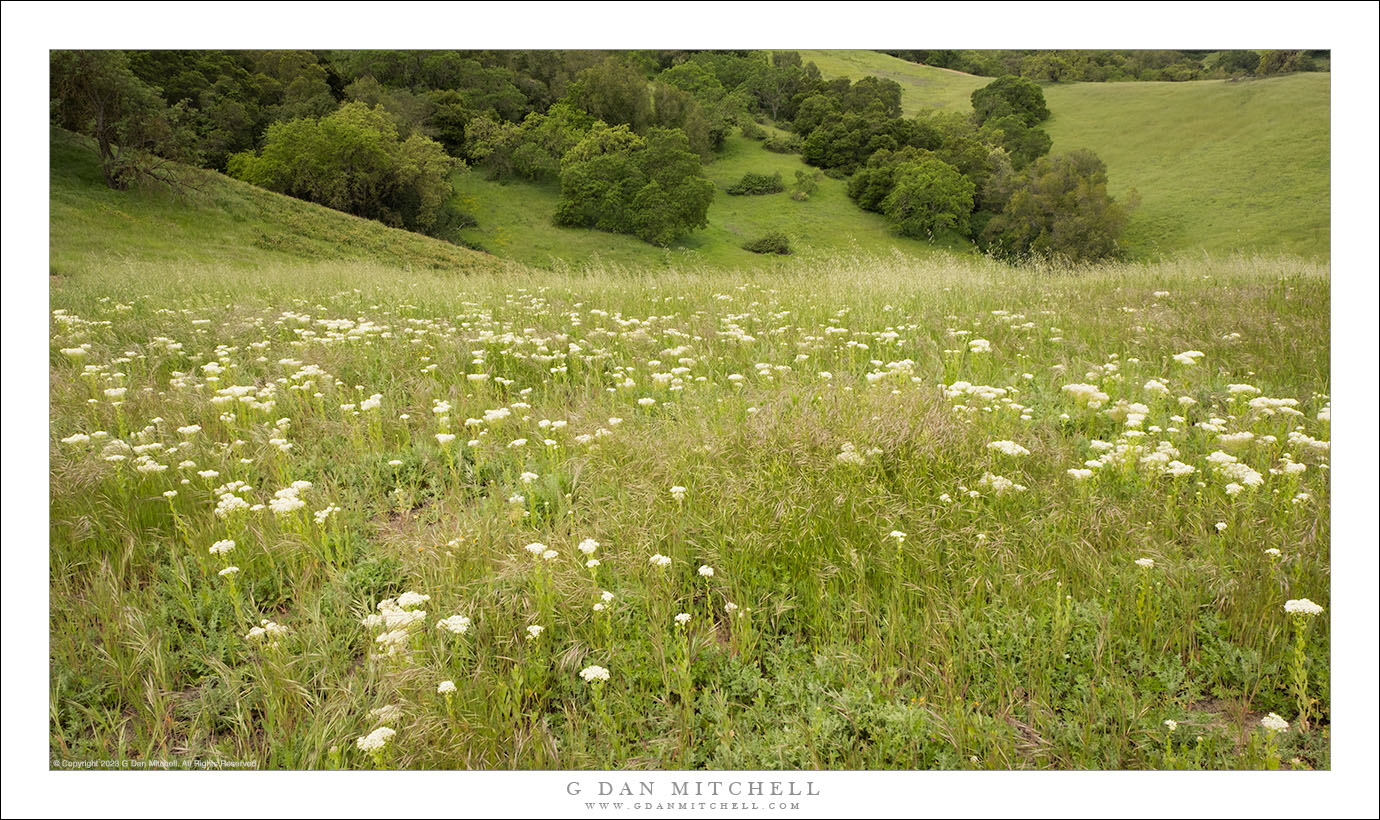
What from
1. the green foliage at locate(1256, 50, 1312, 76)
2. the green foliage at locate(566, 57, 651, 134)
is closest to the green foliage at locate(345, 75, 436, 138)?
the green foliage at locate(566, 57, 651, 134)

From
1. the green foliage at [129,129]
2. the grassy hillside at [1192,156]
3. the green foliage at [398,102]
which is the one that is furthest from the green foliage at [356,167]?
the grassy hillside at [1192,156]

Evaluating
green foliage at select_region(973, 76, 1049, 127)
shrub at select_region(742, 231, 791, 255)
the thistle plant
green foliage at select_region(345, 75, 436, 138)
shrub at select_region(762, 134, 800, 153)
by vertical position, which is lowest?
the thistle plant

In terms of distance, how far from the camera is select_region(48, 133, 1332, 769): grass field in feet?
7.41

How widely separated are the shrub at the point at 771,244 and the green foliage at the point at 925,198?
9.22 meters

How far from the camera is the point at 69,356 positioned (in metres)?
5.32

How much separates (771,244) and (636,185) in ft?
27.3

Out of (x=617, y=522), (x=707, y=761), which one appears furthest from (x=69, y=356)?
(x=707, y=761)

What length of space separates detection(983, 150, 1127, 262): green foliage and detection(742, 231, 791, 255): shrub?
12.2 m

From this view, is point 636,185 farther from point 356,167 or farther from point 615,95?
point 356,167

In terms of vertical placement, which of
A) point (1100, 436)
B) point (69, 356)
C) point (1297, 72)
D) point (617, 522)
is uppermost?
point (1297, 72)

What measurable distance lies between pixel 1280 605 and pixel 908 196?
4277 cm

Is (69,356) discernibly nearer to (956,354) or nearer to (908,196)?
(956,354)

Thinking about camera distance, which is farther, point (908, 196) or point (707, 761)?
point (908, 196)

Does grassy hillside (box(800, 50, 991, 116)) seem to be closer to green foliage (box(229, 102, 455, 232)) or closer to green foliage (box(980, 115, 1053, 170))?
green foliage (box(980, 115, 1053, 170))
